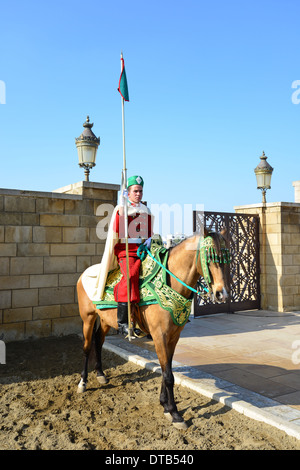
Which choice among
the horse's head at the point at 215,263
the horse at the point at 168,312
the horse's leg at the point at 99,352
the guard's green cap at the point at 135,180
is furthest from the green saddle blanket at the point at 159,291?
the horse's leg at the point at 99,352

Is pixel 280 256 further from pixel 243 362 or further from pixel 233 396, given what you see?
pixel 233 396

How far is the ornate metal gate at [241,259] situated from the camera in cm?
1007

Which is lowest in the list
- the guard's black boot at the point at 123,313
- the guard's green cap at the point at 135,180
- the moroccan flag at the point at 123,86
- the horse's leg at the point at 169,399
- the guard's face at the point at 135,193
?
the horse's leg at the point at 169,399

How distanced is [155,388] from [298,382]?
187 cm

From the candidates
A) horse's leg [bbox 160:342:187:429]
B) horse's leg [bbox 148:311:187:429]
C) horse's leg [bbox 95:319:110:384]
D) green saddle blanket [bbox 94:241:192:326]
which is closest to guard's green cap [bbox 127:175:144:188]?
green saddle blanket [bbox 94:241:192:326]

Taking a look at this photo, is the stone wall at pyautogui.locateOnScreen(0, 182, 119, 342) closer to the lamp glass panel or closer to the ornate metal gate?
the lamp glass panel

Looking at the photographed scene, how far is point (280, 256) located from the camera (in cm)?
1019

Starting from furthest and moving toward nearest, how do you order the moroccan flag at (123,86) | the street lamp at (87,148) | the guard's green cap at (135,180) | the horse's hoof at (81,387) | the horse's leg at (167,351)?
the street lamp at (87,148)
the horse's hoof at (81,387)
the moroccan flag at (123,86)
the guard's green cap at (135,180)
the horse's leg at (167,351)

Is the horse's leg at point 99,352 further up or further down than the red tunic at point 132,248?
further down

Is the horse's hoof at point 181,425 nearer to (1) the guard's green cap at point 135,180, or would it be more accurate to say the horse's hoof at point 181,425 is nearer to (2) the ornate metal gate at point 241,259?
(1) the guard's green cap at point 135,180

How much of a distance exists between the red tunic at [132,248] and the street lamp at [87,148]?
3.68m

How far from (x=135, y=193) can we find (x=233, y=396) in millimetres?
2564

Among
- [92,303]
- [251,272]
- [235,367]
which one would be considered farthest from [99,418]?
[251,272]

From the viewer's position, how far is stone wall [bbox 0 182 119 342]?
6.61 meters
